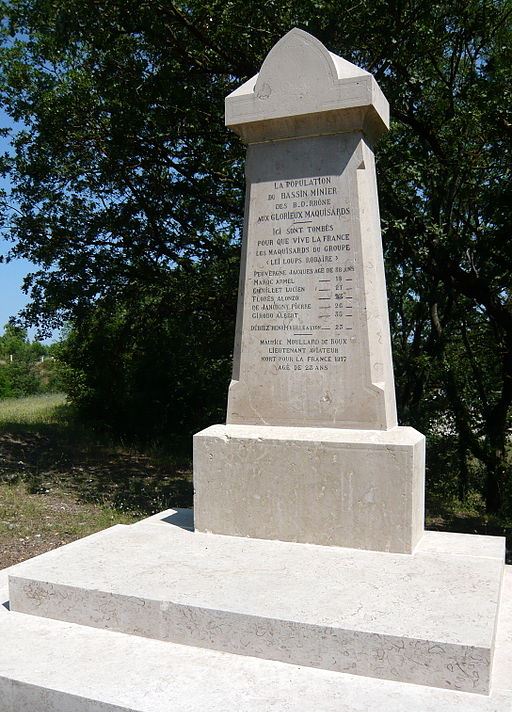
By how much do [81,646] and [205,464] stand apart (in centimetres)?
137

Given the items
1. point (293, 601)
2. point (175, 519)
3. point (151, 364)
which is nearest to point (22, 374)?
point (151, 364)

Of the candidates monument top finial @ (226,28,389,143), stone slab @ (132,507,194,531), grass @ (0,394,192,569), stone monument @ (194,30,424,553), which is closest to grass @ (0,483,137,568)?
grass @ (0,394,192,569)

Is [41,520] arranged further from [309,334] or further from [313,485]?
[309,334]

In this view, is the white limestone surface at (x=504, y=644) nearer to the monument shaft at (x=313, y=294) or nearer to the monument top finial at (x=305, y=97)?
the monument shaft at (x=313, y=294)

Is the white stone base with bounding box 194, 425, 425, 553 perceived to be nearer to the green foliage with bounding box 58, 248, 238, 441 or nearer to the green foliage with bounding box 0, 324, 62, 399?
the green foliage with bounding box 58, 248, 238, 441

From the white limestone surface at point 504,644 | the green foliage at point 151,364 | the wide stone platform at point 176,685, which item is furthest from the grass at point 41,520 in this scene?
the white limestone surface at point 504,644

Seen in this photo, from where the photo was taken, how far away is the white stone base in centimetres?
384

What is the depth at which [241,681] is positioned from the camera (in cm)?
284

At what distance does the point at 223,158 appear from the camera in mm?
10016

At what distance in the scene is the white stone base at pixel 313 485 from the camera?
3842 millimetres

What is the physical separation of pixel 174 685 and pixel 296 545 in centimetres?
134

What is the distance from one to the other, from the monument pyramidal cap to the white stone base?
11mm

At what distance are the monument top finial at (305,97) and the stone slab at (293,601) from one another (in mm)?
2524

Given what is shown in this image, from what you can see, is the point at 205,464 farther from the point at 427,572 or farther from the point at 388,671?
the point at 388,671
